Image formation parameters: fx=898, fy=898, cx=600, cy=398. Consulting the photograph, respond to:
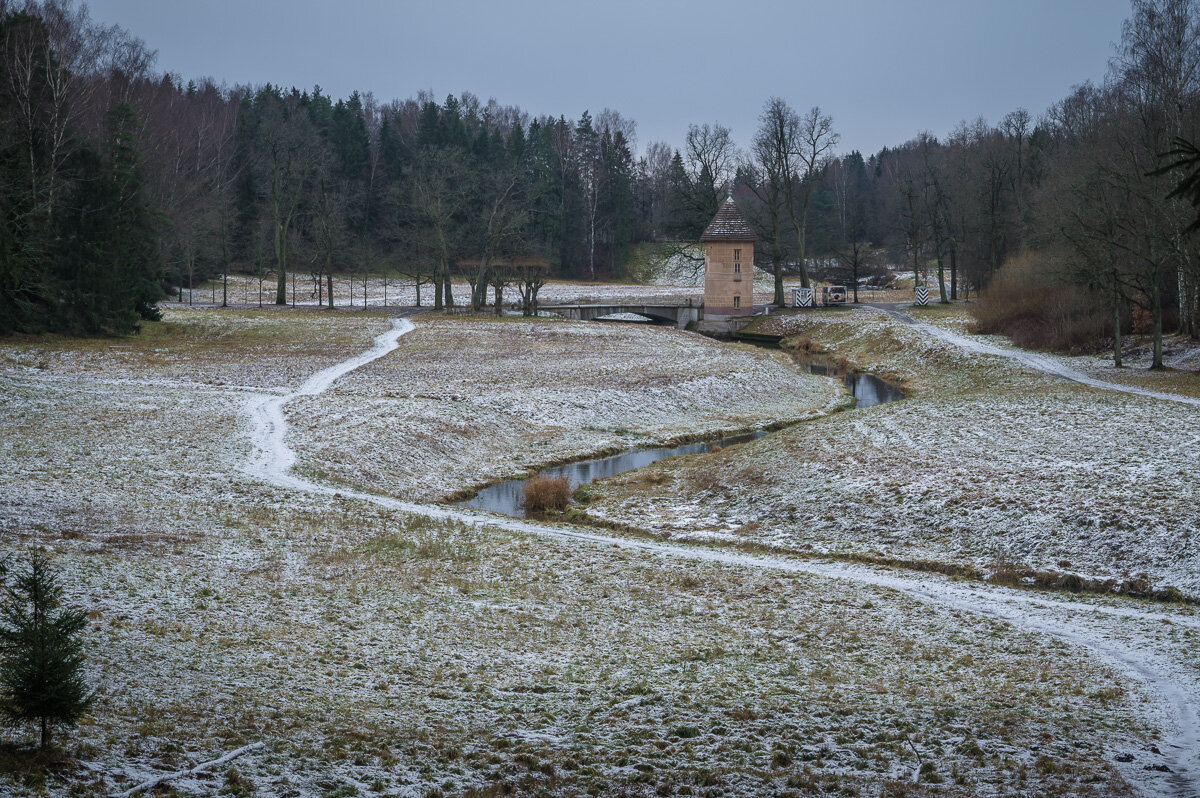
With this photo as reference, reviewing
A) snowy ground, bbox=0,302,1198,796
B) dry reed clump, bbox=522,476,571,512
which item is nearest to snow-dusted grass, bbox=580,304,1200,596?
dry reed clump, bbox=522,476,571,512

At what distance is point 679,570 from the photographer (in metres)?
16.7

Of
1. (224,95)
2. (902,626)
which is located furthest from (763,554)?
(224,95)

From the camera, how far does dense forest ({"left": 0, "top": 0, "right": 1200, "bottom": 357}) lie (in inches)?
1533

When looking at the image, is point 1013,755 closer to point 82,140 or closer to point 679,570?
point 679,570

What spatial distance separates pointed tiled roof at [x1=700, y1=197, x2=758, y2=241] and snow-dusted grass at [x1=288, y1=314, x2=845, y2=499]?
19827 millimetres

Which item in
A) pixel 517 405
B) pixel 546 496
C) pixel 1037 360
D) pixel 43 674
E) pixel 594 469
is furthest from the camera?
pixel 1037 360

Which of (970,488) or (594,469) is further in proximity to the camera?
(594,469)

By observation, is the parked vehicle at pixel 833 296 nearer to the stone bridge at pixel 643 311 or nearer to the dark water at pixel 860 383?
the stone bridge at pixel 643 311

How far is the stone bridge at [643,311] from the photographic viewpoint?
77688 millimetres

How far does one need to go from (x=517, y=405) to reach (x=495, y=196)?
38360 mm

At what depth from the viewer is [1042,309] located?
51969mm

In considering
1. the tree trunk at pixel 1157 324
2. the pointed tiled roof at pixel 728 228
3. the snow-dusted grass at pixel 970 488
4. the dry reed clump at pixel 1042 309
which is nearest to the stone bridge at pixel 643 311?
the pointed tiled roof at pixel 728 228

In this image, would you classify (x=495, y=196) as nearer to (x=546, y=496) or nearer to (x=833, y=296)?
(x=833, y=296)

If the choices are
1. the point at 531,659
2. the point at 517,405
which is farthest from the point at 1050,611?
the point at 517,405
